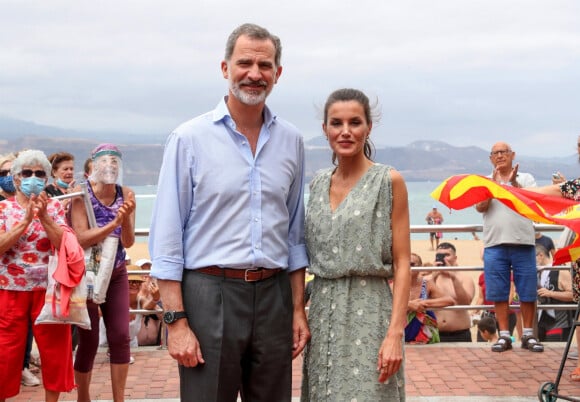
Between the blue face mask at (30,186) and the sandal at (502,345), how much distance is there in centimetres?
472

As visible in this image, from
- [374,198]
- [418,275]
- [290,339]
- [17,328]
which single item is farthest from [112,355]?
[418,275]

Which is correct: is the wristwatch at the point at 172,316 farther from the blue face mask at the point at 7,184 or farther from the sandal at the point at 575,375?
the sandal at the point at 575,375

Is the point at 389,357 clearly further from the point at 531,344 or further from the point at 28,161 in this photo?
the point at 531,344

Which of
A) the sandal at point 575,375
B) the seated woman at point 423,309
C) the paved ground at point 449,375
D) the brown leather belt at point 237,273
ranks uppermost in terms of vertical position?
the brown leather belt at point 237,273

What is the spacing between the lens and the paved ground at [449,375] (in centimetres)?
621

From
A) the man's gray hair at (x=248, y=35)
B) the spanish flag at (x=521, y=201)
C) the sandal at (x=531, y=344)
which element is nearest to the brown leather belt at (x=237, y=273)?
the man's gray hair at (x=248, y=35)

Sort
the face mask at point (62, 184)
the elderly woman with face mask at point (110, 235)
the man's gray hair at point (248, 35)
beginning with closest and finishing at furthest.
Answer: the man's gray hair at point (248, 35)
the elderly woman with face mask at point (110, 235)
the face mask at point (62, 184)

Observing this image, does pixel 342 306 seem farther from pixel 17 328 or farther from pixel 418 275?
pixel 418 275

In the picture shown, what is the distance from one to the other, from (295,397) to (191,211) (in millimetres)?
3200

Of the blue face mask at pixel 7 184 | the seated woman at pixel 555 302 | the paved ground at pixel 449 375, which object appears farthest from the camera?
the seated woman at pixel 555 302

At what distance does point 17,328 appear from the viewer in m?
5.08

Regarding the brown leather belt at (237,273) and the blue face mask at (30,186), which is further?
the blue face mask at (30,186)

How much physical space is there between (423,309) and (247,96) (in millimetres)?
5015

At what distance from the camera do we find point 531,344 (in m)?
7.55
